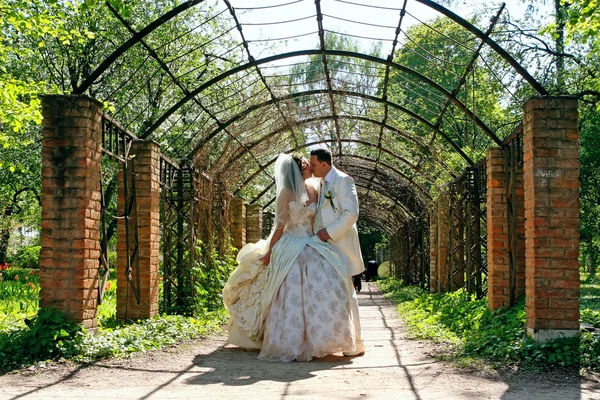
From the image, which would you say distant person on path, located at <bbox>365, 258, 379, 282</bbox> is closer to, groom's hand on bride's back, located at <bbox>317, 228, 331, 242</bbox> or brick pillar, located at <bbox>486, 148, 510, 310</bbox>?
brick pillar, located at <bbox>486, 148, 510, 310</bbox>

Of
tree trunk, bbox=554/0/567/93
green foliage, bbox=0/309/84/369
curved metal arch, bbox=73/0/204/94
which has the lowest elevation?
green foliage, bbox=0/309/84/369

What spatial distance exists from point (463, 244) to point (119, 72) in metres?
11.5

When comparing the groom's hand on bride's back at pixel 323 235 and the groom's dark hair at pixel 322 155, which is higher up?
the groom's dark hair at pixel 322 155

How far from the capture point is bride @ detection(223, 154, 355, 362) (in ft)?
22.8

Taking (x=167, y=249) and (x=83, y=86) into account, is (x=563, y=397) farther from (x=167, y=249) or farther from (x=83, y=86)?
(x=167, y=249)

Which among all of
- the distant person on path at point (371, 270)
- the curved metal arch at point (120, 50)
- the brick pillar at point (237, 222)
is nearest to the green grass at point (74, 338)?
the curved metal arch at point (120, 50)

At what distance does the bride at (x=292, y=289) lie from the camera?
694 centimetres

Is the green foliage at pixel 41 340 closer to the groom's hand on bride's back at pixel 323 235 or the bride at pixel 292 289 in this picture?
the bride at pixel 292 289

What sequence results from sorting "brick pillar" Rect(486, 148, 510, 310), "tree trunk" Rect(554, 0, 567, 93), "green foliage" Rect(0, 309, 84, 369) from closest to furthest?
"green foliage" Rect(0, 309, 84, 369) → "brick pillar" Rect(486, 148, 510, 310) → "tree trunk" Rect(554, 0, 567, 93)

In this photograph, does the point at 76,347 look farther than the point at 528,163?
No

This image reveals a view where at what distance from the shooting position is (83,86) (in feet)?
25.4

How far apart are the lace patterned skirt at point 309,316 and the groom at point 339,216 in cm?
28

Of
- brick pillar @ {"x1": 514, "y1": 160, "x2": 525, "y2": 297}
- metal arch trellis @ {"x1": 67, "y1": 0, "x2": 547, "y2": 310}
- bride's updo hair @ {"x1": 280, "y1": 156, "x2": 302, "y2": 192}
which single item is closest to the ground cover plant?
brick pillar @ {"x1": 514, "y1": 160, "x2": 525, "y2": 297}

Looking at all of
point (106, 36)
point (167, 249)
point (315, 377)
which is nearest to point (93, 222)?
point (315, 377)
